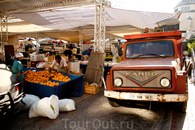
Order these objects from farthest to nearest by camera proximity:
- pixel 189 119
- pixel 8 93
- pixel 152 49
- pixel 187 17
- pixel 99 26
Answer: pixel 187 17
pixel 99 26
pixel 152 49
pixel 189 119
pixel 8 93

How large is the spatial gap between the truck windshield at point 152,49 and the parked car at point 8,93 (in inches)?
132

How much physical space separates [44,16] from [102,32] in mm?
5565

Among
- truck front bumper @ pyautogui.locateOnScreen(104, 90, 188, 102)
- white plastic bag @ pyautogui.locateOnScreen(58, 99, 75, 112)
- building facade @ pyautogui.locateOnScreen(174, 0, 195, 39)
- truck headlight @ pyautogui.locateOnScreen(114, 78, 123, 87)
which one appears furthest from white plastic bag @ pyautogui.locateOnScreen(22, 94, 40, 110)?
building facade @ pyautogui.locateOnScreen(174, 0, 195, 39)

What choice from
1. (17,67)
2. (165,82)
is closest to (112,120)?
(165,82)

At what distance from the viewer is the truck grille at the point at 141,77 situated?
3.32 metres

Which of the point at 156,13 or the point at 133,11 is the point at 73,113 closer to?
the point at 133,11

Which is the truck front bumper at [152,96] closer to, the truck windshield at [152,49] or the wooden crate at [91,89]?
the truck windshield at [152,49]

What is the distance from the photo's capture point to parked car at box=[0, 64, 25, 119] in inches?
122

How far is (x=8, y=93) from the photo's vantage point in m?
3.16

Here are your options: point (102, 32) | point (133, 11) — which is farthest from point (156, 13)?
point (102, 32)

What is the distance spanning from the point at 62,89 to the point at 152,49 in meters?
3.41

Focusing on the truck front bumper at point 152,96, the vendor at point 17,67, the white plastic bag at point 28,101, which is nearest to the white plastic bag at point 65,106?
the white plastic bag at point 28,101

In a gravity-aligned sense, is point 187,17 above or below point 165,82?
above

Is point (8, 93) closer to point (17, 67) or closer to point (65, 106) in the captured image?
point (65, 106)
